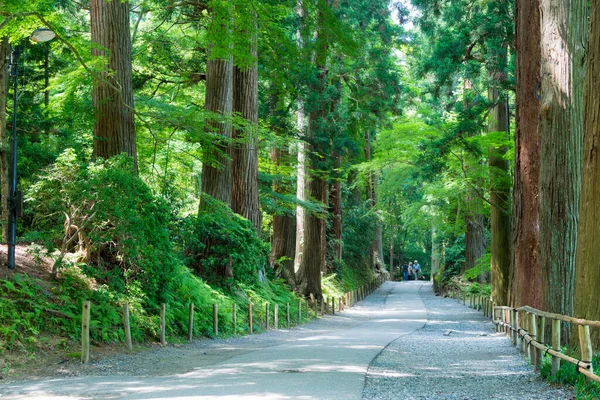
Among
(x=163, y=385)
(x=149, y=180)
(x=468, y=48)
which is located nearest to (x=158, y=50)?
(x=149, y=180)

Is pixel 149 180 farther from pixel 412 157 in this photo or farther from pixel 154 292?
pixel 412 157

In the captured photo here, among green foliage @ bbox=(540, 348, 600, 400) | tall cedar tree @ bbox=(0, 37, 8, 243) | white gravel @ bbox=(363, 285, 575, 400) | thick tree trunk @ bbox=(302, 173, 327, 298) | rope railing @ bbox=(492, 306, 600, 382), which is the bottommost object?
white gravel @ bbox=(363, 285, 575, 400)

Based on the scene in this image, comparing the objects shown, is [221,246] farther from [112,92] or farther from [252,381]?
[252,381]

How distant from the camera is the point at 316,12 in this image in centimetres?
1325

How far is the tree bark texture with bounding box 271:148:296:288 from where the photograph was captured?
27922 millimetres

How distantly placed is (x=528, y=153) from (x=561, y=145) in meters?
1.80

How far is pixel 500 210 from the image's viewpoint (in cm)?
2416

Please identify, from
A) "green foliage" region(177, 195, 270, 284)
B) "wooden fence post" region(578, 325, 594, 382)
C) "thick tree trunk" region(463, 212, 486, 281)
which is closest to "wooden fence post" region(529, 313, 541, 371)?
"wooden fence post" region(578, 325, 594, 382)

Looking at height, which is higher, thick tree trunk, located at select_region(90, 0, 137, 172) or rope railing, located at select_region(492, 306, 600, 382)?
thick tree trunk, located at select_region(90, 0, 137, 172)

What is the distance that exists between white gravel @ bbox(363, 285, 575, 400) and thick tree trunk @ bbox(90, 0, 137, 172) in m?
7.12

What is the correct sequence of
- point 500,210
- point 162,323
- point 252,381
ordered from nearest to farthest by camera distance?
point 252,381 → point 162,323 → point 500,210

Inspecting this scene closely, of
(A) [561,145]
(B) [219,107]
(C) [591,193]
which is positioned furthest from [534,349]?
(B) [219,107]

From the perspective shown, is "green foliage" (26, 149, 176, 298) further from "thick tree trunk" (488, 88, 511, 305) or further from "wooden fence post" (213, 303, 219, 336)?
"thick tree trunk" (488, 88, 511, 305)

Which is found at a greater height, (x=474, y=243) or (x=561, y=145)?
(x=561, y=145)
